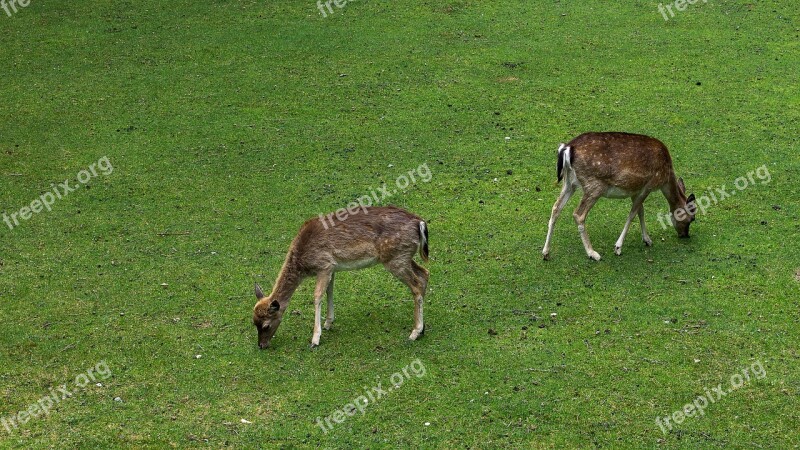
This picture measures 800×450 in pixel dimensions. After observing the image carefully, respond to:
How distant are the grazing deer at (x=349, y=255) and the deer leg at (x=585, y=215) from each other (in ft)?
9.35

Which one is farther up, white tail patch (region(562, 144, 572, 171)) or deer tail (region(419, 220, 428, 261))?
deer tail (region(419, 220, 428, 261))

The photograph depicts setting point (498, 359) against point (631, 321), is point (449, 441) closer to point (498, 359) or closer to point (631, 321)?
point (498, 359)

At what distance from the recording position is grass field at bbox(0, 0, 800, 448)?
10617 millimetres

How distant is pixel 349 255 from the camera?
12.1 meters

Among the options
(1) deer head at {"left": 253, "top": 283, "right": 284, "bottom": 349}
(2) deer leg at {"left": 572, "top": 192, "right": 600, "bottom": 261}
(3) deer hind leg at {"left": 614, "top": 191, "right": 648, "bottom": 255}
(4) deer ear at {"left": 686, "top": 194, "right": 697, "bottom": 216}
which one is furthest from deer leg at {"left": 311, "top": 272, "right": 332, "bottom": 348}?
(4) deer ear at {"left": 686, "top": 194, "right": 697, "bottom": 216}

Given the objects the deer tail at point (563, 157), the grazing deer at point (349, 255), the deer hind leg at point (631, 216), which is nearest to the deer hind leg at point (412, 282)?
the grazing deer at point (349, 255)

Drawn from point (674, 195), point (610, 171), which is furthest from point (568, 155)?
point (674, 195)

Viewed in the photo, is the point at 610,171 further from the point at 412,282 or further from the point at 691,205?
the point at 412,282

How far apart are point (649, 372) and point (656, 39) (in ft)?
39.9

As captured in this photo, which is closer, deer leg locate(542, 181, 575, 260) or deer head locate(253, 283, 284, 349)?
deer head locate(253, 283, 284, 349)

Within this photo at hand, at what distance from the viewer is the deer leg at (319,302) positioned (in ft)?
39.3

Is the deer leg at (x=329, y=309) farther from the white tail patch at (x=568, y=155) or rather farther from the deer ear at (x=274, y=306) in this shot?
the white tail patch at (x=568, y=155)

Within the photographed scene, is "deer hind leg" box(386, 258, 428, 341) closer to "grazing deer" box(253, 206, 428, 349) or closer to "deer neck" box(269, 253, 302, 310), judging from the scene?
"grazing deer" box(253, 206, 428, 349)

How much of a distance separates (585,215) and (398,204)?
333 centimetres
